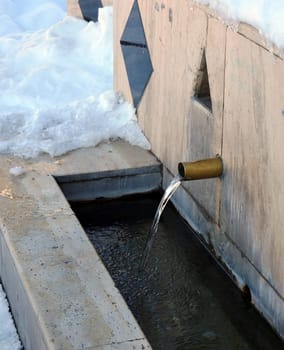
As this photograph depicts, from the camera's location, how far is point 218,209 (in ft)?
12.4

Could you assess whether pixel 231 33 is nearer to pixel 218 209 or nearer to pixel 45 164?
pixel 218 209

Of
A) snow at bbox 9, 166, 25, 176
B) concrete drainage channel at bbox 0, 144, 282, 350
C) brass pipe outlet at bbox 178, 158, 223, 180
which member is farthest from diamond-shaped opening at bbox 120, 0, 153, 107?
brass pipe outlet at bbox 178, 158, 223, 180

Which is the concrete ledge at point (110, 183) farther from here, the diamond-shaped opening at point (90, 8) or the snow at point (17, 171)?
the diamond-shaped opening at point (90, 8)

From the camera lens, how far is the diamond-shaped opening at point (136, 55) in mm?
4621

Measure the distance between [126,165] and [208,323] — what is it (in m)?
1.25

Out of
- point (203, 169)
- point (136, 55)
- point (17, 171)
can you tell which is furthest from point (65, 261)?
point (136, 55)

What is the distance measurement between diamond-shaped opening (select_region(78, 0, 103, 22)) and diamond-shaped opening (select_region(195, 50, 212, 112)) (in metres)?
2.95

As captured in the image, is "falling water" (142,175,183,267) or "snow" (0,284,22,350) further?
"falling water" (142,175,183,267)

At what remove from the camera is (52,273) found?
3.28m

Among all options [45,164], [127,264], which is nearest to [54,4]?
[45,164]

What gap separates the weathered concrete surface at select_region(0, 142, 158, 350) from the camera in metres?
2.91

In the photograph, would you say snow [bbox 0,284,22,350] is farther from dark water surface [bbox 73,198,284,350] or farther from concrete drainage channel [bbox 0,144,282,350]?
dark water surface [bbox 73,198,284,350]

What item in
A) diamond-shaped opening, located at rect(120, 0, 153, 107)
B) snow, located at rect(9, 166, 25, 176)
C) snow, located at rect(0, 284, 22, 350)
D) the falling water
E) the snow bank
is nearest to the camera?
the snow bank

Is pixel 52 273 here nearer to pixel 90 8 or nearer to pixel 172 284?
pixel 172 284
